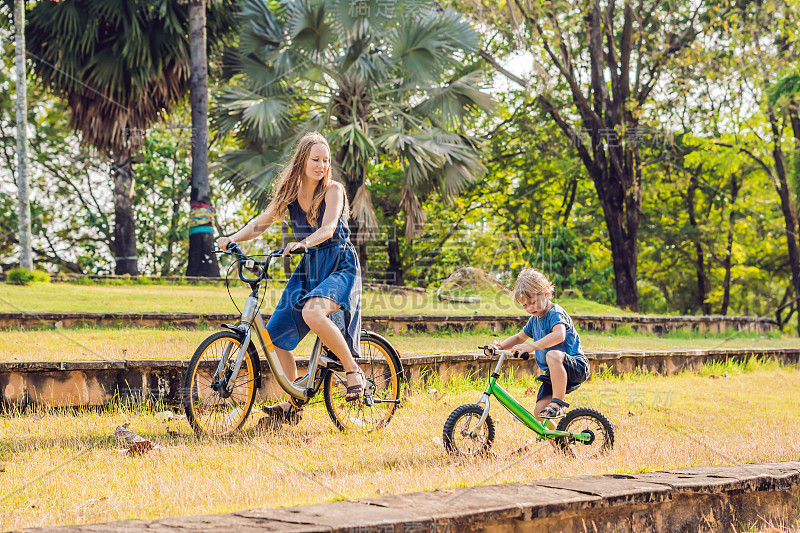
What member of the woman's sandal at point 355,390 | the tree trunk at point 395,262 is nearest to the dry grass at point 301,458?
the woman's sandal at point 355,390

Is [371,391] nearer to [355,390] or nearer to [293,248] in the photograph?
[355,390]

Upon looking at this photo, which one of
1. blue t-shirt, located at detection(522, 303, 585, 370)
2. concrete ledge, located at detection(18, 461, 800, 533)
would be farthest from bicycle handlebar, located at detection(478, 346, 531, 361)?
concrete ledge, located at detection(18, 461, 800, 533)

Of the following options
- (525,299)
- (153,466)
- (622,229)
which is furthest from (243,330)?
(622,229)

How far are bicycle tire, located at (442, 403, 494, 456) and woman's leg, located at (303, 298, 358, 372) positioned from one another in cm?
66

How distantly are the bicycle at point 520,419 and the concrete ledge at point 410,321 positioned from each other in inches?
115

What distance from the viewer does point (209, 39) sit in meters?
17.2

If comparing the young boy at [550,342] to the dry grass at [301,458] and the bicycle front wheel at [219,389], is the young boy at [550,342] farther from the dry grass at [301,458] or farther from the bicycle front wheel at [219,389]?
the bicycle front wheel at [219,389]

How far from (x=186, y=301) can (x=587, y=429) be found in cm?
738

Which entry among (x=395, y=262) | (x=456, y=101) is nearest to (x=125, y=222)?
(x=395, y=262)

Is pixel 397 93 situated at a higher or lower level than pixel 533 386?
higher

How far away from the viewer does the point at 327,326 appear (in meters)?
3.87

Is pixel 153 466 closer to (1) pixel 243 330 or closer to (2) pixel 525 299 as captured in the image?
(1) pixel 243 330

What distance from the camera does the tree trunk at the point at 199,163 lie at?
14.6m

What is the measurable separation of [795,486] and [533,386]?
9.98 ft
